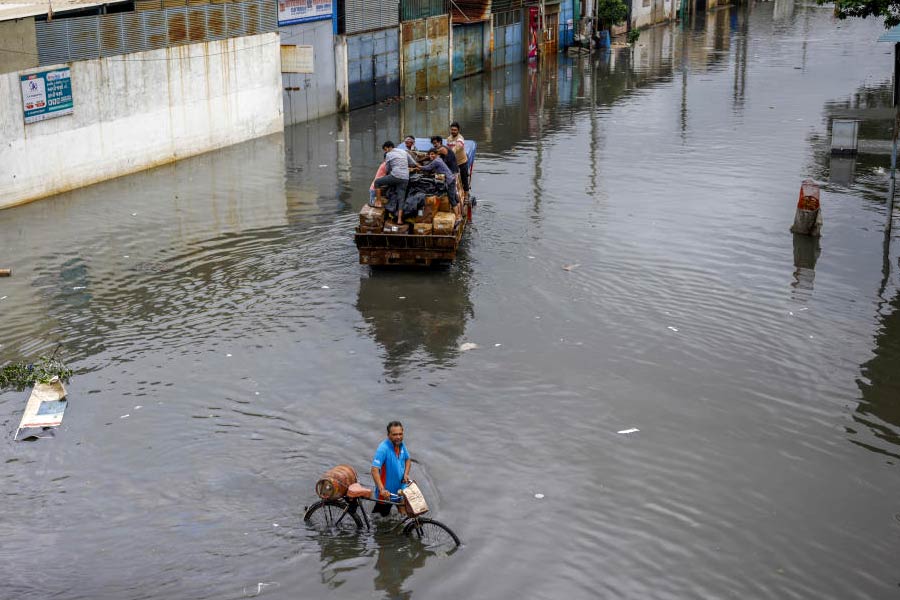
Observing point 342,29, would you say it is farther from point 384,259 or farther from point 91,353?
point 91,353

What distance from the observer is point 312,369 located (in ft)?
42.4

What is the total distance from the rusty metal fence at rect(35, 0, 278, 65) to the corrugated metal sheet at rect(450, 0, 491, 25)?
1360 cm

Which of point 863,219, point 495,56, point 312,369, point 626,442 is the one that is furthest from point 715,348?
point 495,56

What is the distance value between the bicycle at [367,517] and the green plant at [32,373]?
15.1 feet

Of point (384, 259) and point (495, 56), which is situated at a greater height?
point (495, 56)

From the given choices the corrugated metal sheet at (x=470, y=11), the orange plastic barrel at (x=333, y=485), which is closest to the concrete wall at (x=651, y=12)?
the corrugated metal sheet at (x=470, y=11)

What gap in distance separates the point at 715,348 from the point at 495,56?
109 feet

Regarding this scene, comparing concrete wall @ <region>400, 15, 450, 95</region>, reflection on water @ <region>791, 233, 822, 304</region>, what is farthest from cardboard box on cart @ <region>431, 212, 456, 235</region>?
concrete wall @ <region>400, 15, 450, 95</region>

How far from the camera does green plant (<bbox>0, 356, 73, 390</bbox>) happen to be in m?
12.4

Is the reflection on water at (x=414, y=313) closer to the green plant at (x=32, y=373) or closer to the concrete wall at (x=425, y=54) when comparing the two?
the green plant at (x=32, y=373)

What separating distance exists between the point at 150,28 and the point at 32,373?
43.8 ft

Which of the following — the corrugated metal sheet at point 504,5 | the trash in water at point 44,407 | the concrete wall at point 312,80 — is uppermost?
the corrugated metal sheet at point 504,5

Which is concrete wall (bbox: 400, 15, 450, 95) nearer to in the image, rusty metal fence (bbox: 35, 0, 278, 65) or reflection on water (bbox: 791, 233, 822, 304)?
rusty metal fence (bbox: 35, 0, 278, 65)

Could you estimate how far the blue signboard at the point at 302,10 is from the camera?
95.8 ft
